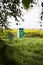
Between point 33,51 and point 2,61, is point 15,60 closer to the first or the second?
point 2,61

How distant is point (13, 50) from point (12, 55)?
2cm

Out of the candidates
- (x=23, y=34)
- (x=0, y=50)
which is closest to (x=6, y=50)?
(x=0, y=50)

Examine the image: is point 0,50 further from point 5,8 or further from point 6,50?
point 5,8

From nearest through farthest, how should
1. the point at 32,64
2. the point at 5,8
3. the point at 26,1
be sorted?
the point at 26,1
the point at 5,8
the point at 32,64

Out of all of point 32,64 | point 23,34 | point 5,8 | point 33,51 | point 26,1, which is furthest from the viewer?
point 23,34

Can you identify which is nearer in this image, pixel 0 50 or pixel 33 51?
pixel 0 50

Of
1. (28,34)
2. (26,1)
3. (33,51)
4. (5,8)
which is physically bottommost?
(28,34)

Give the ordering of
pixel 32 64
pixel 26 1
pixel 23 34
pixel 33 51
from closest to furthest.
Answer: pixel 26 1
pixel 32 64
pixel 33 51
pixel 23 34

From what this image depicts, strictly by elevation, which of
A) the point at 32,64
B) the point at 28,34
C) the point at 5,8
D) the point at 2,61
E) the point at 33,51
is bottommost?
the point at 28,34

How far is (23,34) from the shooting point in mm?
18281

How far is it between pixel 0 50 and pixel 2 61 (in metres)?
0.08

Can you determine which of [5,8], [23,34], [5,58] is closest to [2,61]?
[5,58]

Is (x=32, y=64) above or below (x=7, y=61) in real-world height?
below

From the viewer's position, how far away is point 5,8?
16.9 feet
